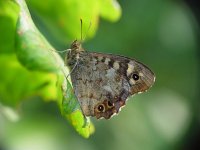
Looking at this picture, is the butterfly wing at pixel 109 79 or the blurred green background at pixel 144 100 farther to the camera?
the blurred green background at pixel 144 100

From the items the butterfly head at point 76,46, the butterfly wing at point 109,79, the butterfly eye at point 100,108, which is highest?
the butterfly head at point 76,46

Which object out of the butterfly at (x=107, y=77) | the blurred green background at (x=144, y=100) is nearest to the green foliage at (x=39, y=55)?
the butterfly at (x=107, y=77)

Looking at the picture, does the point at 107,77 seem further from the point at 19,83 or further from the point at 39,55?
the point at 39,55

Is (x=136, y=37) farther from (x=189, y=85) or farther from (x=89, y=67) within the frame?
(x=89, y=67)

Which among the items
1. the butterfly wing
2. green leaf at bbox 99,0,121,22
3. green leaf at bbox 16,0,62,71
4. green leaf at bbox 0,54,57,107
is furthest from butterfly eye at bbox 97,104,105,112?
green leaf at bbox 16,0,62,71

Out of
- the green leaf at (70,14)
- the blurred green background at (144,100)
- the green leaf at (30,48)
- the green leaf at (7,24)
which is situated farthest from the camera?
the blurred green background at (144,100)

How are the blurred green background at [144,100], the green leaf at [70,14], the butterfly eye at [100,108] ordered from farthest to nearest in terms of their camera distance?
the blurred green background at [144,100]
the butterfly eye at [100,108]
the green leaf at [70,14]

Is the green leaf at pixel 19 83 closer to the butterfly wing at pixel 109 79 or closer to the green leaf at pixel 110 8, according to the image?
the butterfly wing at pixel 109 79
